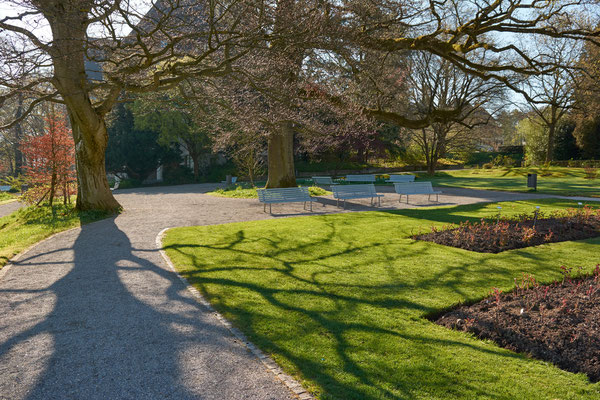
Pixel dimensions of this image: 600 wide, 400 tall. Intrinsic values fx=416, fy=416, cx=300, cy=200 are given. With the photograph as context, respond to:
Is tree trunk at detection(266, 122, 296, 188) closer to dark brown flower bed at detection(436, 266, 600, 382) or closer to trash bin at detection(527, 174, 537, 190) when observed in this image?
trash bin at detection(527, 174, 537, 190)

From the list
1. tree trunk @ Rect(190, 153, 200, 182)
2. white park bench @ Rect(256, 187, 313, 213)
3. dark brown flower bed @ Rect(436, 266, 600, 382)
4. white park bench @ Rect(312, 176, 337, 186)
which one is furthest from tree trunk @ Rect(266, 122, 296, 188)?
tree trunk @ Rect(190, 153, 200, 182)

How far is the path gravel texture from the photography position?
372cm

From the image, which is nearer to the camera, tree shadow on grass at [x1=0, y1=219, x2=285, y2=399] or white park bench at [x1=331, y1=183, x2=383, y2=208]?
tree shadow on grass at [x1=0, y1=219, x2=285, y2=399]

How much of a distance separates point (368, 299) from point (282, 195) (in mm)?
9232

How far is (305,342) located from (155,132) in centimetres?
3508

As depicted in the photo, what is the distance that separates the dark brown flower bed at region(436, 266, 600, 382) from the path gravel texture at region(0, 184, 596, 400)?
2736 millimetres

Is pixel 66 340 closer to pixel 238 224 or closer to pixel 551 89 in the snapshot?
pixel 238 224

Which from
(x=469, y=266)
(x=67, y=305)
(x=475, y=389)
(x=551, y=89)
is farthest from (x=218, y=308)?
(x=551, y=89)

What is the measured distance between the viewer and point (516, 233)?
956 centimetres

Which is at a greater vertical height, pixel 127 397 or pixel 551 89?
pixel 551 89

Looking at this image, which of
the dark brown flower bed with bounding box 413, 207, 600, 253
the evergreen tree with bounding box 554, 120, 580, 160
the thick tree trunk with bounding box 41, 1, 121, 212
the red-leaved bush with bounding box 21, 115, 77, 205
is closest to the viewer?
the dark brown flower bed with bounding box 413, 207, 600, 253

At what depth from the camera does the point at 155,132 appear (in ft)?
120

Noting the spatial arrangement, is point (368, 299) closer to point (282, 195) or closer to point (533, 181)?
point (282, 195)

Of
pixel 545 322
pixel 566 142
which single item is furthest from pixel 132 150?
pixel 566 142
